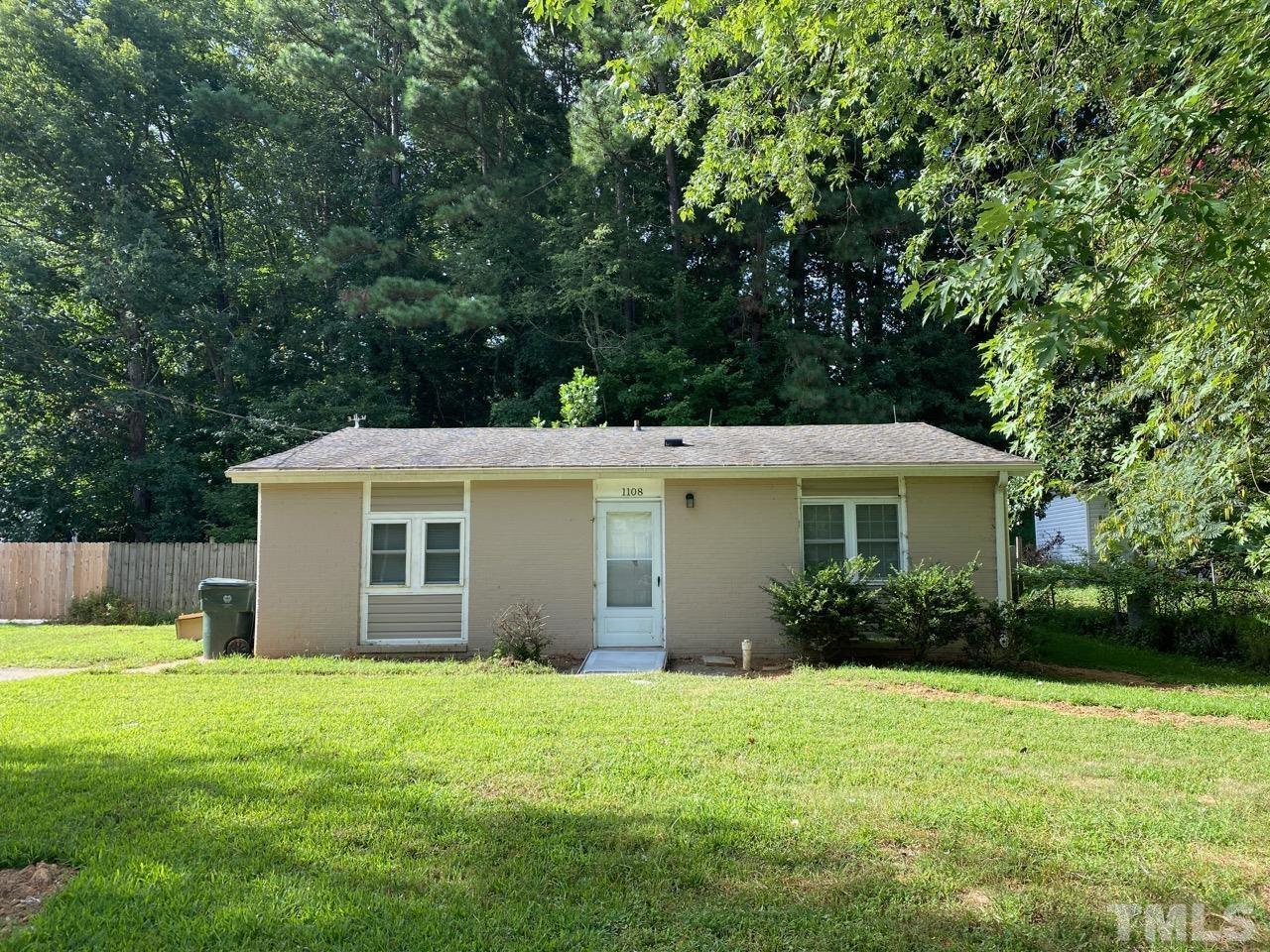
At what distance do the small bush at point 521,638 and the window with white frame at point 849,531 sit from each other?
3947 mm

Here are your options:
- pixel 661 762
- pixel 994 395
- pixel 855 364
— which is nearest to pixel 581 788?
pixel 661 762

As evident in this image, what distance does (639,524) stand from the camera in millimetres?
11438

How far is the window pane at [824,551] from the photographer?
1120 centimetres

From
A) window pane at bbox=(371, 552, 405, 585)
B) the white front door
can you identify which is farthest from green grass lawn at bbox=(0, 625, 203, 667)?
the white front door

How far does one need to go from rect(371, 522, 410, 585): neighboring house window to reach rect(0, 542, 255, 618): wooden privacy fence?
7.87 m

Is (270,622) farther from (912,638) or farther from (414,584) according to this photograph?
(912,638)

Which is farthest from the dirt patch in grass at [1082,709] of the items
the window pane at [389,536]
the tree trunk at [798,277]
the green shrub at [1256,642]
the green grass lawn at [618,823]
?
the tree trunk at [798,277]

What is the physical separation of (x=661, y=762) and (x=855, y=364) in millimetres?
20504

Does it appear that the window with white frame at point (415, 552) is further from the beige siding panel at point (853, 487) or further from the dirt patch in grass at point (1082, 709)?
the dirt patch in grass at point (1082, 709)

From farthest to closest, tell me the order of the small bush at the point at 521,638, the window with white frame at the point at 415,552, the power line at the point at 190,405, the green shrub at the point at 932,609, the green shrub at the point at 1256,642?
1. the power line at the point at 190,405
2. the window with white frame at the point at 415,552
3. the green shrub at the point at 1256,642
4. the small bush at the point at 521,638
5. the green shrub at the point at 932,609

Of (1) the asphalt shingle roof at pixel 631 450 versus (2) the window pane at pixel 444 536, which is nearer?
(1) the asphalt shingle roof at pixel 631 450

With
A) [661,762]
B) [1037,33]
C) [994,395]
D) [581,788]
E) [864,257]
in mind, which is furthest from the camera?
[864,257]

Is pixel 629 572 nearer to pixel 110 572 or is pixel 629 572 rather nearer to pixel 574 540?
pixel 574 540

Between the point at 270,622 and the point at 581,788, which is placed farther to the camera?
the point at 270,622
